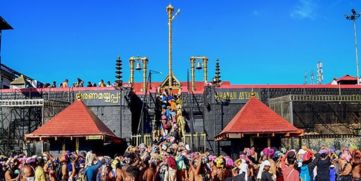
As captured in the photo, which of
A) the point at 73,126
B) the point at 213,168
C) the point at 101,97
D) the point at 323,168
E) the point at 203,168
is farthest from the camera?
the point at 101,97

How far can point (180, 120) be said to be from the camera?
26.5 m

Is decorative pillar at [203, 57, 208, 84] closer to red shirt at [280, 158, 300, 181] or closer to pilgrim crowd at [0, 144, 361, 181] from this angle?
pilgrim crowd at [0, 144, 361, 181]

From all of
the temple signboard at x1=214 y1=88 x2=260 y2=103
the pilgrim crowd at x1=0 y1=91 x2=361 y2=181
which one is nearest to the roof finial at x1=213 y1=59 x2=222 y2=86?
the temple signboard at x1=214 y1=88 x2=260 y2=103

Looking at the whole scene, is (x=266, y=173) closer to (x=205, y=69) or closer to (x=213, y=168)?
(x=213, y=168)

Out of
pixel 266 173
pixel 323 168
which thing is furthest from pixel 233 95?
pixel 266 173

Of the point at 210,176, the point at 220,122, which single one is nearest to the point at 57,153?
the point at 220,122

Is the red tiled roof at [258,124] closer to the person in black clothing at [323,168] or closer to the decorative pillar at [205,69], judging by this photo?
the decorative pillar at [205,69]

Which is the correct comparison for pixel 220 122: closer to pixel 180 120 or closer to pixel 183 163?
pixel 180 120

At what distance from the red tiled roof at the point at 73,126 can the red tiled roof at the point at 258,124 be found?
5701 mm

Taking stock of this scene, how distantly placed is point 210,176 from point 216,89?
13378mm

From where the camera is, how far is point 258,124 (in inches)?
866

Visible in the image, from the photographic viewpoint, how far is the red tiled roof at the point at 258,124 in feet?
70.5

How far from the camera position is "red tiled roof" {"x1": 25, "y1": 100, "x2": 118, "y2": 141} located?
21.8 meters

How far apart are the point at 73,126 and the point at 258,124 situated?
8206 millimetres
